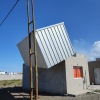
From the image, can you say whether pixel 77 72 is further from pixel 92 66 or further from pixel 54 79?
pixel 92 66

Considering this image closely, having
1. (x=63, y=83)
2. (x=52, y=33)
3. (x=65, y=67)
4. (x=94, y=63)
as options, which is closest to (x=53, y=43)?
(x=52, y=33)

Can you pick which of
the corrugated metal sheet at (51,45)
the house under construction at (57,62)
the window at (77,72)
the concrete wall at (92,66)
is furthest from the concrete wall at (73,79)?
the concrete wall at (92,66)

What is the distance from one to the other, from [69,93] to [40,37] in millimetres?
4997

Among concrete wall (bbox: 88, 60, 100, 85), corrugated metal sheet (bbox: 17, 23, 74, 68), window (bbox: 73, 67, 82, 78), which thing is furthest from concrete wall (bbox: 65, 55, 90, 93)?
concrete wall (bbox: 88, 60, 100, 85)

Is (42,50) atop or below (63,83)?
atop

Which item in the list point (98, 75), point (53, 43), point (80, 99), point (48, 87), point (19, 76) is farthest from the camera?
point (19, 76)

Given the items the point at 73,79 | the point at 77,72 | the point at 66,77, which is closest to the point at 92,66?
the point at 77,72

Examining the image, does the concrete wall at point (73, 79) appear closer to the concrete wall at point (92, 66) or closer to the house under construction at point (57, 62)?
the house under construction at point (57, 62)

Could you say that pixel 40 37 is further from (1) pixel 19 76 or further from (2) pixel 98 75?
(1) pixel 19 76

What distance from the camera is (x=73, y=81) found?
10.4 m

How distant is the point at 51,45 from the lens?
8.60 metres

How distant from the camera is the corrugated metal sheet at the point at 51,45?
816 centimetres

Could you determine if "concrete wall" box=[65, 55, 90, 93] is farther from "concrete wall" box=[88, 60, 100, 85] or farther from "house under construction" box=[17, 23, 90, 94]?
"concrete wall" box=[88, 60, 100, 85]

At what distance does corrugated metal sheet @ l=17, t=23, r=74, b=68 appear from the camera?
26.8 ft
